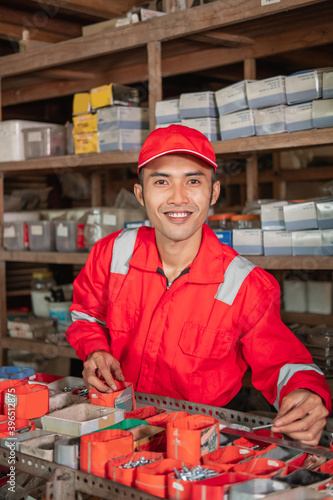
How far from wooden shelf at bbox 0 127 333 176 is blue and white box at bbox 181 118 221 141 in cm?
7

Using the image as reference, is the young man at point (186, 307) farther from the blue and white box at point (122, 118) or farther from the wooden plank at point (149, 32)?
the blue and white box at point (122, 118)

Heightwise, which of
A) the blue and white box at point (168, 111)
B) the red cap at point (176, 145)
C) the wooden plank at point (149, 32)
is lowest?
the red cap at point (176, 145)

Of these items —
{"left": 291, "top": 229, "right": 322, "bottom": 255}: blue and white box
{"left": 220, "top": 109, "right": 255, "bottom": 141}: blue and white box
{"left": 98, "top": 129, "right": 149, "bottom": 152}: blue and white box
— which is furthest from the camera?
{"left": 98, "top": 129, "right": 149, "bottom": 152}: blue and white box

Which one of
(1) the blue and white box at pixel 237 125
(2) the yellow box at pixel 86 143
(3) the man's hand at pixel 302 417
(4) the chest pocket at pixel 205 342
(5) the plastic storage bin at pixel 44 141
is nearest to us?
(3) the man's hand at pixel 302 417

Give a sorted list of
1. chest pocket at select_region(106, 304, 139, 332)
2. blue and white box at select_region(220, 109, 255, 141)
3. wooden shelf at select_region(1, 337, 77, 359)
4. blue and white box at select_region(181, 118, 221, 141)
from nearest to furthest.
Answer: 1. chest pocket at select_region(106, 304, 139, 332)
2. blue and white box at select_region(220, 109, 255, 141)
3. blue and white box at select_region(181, 118, 221, 141)
4. wooden shelf at select_region(1, 337, 77, 359)

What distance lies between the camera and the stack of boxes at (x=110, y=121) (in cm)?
302

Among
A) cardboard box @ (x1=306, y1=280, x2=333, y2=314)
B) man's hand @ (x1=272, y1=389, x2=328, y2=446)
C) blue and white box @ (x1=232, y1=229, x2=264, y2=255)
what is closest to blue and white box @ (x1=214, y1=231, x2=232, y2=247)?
blue and white box @ (x1=232, y1=229, x2=264, y2=255)

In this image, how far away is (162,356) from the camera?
1953mm

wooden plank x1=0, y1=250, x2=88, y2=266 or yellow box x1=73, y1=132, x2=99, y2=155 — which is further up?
yellow box x1=73, y1=132, x2=99, y2=155

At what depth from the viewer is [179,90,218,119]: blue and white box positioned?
2771mm

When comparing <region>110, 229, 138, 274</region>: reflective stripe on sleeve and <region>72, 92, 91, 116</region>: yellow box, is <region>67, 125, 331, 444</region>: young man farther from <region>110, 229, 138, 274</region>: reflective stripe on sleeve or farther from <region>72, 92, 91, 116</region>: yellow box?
<region>72, 92, 91, 116</region>: yellow box

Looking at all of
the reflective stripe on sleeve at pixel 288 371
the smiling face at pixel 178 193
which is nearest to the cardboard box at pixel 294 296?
the smiling face at pixel 178 193

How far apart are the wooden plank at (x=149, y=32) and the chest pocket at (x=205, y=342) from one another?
1.34 meters

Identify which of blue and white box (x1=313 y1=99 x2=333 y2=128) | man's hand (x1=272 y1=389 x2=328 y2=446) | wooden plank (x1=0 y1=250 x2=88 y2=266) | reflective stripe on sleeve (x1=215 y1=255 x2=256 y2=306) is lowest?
man's hand (x1=272 y1=389 x2=328 y2=446)
